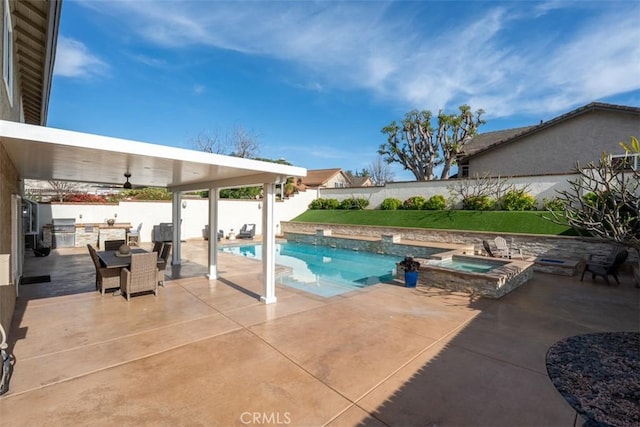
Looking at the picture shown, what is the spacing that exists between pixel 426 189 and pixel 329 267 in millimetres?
9854

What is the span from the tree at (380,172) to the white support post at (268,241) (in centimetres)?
4981

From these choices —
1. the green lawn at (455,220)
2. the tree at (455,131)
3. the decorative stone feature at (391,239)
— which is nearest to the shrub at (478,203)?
the green lawn at (455,220)

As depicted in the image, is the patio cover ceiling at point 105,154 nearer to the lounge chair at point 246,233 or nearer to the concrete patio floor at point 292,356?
the concrete patio floor at point 292,356

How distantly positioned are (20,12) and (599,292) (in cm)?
1457

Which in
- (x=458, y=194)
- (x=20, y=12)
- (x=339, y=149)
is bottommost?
(x=458, y=194)

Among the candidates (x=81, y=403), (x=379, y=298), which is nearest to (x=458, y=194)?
(x=379, y=298)

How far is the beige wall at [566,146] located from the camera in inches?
628

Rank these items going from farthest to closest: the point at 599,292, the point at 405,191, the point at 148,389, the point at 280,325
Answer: the point at 405,191, the point at 599,292, the point at 280,325, the point at 148,389

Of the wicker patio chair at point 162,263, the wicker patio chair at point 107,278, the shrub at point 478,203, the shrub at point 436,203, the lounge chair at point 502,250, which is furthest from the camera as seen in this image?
the shrub at point 436,203

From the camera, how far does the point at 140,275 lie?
22.4 feet

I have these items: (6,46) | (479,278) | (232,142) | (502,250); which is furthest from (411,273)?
(232,142)

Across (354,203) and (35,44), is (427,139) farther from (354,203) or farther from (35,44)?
(35,44)

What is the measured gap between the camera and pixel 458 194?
60.6 ft

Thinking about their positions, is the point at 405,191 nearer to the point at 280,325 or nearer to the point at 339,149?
the point at 280,325
